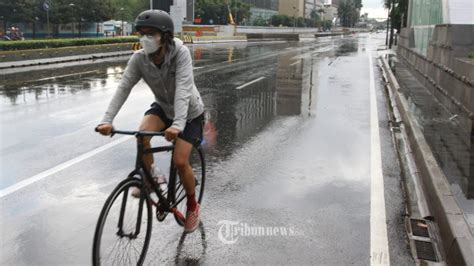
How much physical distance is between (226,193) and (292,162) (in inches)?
69.2

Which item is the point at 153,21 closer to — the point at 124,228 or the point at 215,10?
the point at 124,228

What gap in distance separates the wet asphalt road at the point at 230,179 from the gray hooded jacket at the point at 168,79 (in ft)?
4.10

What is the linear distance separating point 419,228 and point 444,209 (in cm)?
30

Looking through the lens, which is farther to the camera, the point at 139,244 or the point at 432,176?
the point at 432,176

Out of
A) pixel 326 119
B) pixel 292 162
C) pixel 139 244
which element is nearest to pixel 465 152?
pixel 292 162

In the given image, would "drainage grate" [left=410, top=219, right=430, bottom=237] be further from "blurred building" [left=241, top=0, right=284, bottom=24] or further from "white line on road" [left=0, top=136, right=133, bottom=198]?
"blurred building" [left=241, top=0, right=284, bottom=24]

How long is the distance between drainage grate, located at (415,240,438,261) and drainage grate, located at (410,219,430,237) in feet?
0.67

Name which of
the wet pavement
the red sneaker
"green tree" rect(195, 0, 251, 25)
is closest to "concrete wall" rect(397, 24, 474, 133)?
the wet pavement

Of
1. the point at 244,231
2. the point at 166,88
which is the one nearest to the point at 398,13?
the point at 244,231

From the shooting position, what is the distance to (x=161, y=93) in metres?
4.37

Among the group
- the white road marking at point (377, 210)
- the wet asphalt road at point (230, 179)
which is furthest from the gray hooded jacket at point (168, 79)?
the white road marking at point (377, 210)

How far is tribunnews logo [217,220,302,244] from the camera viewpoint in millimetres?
4828

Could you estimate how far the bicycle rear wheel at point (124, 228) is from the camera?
3621 millimetres

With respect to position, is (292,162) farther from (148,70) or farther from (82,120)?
(82,120)
